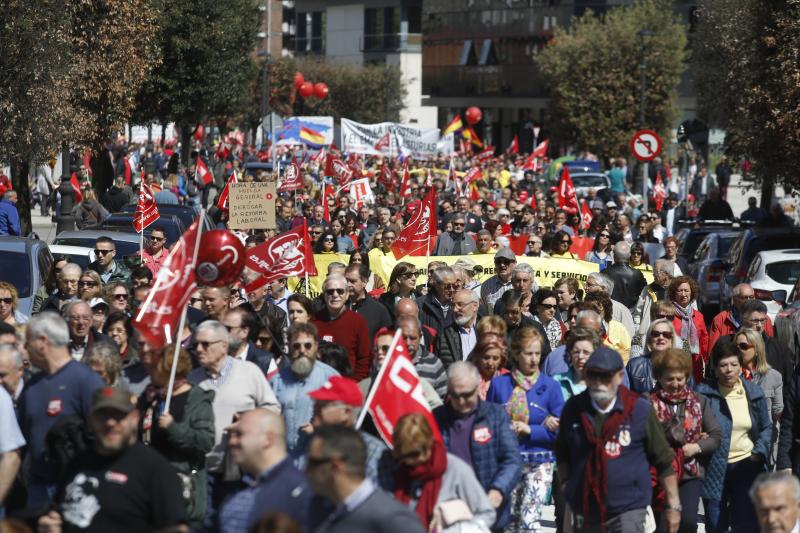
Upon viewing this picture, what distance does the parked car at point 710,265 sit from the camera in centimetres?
2097

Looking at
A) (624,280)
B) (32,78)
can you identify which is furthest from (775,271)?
(32,78)

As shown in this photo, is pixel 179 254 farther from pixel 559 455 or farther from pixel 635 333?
pixel 635 333

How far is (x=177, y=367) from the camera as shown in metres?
8.02

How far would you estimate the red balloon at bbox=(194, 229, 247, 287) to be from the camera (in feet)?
31.0

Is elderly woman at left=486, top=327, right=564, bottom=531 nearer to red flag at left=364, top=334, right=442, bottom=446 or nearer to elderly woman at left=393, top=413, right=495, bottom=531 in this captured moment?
red flag at left=364, top=334, right=442, bottom=446

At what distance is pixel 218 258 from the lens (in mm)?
9477

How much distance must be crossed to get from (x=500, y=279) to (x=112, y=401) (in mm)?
7919

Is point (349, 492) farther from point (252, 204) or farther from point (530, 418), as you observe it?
point (252, 204)

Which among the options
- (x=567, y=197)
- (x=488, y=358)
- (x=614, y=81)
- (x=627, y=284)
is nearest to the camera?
(x=488, y=358)

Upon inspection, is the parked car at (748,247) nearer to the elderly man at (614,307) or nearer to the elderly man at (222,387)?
the elderly man at (614,307)

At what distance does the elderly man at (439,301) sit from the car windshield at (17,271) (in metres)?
3.87

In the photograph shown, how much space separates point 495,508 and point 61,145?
60.3 feet

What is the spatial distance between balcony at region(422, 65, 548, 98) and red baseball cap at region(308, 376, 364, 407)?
6453 cm

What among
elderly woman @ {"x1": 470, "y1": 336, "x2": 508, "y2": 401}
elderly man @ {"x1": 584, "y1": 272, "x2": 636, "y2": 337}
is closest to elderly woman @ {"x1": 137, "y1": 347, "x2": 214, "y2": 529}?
elderly woman @ {"x1": 470, "y1": 336, "x2": 508, "y2": 401}
